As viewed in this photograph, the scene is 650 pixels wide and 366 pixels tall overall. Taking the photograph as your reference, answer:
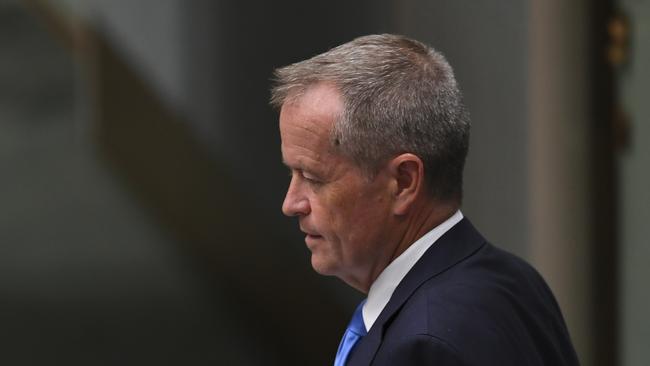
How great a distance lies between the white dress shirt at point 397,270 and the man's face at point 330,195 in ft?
0.08

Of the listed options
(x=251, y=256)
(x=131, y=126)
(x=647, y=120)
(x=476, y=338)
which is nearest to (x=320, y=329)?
(x=251, y=256)

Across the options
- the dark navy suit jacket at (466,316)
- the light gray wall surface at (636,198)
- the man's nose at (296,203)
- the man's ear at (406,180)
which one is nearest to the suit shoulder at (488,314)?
the dark navy suit jacket at (466,316)

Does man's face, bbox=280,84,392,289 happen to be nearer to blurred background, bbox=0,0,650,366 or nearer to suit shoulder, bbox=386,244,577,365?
suit shoulder, bbox=386,244,577,365

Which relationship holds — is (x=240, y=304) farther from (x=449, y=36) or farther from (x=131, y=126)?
(x=449, y=36)

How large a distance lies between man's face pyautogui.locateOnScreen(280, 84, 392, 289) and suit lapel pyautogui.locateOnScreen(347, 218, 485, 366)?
72 mm

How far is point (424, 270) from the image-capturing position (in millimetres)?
1728

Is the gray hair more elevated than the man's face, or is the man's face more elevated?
the gray hair

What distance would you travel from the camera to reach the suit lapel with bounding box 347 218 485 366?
168 centimetres

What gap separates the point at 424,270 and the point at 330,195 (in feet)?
0.57

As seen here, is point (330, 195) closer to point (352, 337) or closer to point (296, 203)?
point (296, 203)

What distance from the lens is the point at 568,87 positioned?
3.41 m

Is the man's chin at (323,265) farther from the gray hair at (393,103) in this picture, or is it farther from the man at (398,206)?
the gray hair at (393,103)

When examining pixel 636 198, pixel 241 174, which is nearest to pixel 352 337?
pixel 636 198

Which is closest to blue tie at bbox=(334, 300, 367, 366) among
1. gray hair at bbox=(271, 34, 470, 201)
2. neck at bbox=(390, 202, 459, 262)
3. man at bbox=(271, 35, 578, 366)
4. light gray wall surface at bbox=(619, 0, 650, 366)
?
man at bbox=(271, 35, 578, 366)
